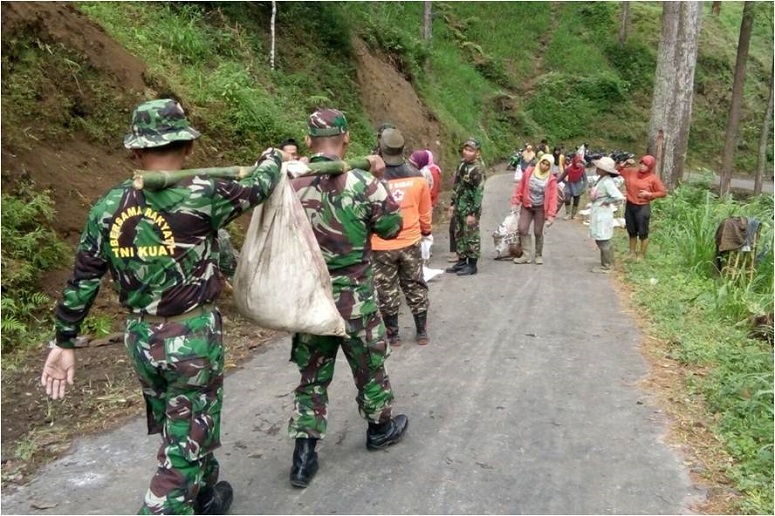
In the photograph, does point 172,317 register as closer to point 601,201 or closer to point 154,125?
point 154,125

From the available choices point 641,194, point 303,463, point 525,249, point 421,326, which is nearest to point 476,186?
point 525,249

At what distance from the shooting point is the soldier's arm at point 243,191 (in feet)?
10.8

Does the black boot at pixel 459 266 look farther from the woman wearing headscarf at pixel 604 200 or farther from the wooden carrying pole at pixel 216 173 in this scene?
the wooden carrying pole at pixel 216 173

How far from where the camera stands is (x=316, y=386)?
415cm

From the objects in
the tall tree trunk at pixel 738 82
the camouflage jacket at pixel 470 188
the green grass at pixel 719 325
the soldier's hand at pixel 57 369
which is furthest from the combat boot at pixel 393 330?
the tall tree trunk at pixel 738 82

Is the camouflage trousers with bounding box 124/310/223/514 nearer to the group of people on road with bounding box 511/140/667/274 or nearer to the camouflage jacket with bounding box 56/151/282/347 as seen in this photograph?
the camouflage jacket with bounding box 56/151/282/347

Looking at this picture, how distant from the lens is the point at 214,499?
375 centimetres

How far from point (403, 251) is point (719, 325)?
3767 mm

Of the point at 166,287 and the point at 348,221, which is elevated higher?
the point at 348,221

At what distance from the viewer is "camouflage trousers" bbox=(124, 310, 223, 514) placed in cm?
323

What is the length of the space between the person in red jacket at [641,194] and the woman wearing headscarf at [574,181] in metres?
5.49

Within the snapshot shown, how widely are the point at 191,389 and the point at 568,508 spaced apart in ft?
7.39

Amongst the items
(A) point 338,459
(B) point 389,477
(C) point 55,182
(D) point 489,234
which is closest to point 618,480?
(B) point 389,477

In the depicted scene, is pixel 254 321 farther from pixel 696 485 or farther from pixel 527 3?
pixel 527 3
